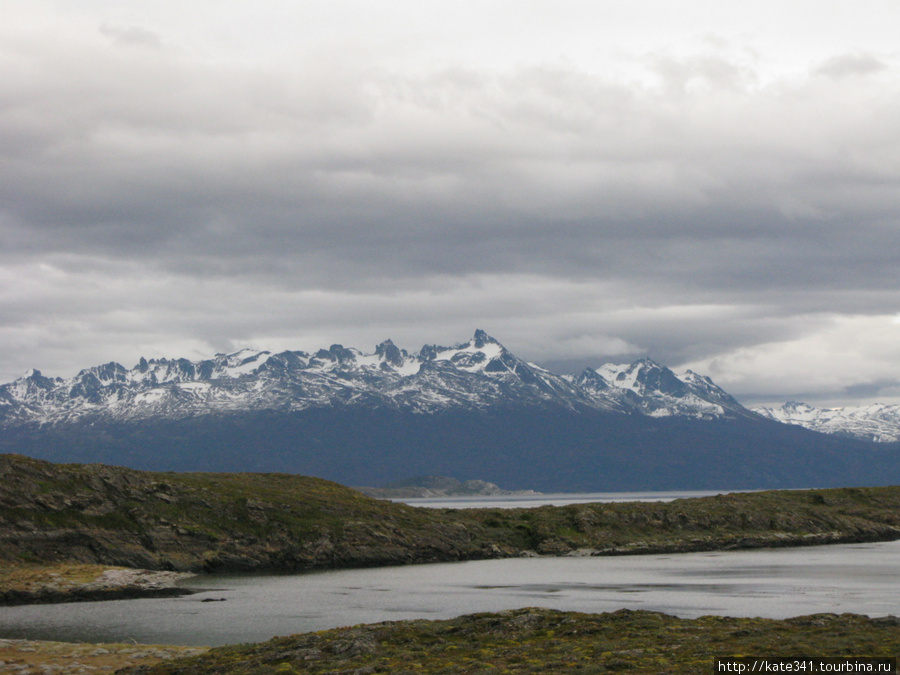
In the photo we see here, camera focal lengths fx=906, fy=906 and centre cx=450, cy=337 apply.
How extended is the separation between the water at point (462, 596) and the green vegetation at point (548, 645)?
1524 centimetres

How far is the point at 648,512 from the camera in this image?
18125 cm

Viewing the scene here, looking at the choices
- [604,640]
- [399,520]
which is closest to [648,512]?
[399,520]

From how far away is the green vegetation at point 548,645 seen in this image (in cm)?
4859

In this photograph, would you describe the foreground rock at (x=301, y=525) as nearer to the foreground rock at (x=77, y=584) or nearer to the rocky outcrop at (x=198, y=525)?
the rocky outcrop at (x=198, y=525)

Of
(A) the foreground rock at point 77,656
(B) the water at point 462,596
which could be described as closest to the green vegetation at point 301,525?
(B) the water at point 462,596

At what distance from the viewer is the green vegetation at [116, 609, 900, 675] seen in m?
48.6

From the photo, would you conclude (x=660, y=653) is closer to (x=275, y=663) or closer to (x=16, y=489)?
(x=275, y=663)

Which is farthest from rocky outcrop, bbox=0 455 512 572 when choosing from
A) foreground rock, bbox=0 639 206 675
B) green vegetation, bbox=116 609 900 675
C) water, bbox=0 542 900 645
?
green vegetation, bbox=116 609 900 675

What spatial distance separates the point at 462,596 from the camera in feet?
330

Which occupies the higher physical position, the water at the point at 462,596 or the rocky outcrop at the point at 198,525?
the rocky outcrop at the point at 198,525

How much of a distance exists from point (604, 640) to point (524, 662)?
25.3 feet

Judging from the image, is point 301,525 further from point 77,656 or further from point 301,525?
point 77,656

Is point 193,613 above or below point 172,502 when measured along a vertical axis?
below

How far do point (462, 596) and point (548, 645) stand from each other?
45882 millimetres
